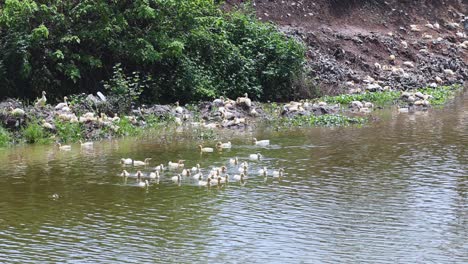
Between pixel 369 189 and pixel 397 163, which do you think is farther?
pixel 397 163

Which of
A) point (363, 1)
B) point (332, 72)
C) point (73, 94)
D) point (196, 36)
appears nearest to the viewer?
point (73, 94)

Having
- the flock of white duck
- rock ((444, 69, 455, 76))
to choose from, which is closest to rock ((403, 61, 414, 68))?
rock ((444, 69, 455, 76))

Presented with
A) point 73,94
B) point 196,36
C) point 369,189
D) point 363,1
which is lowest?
point 369,189

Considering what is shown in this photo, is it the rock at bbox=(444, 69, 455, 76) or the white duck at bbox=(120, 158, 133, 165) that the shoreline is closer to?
the white duck at bbox=(120, 158, 133, 165)

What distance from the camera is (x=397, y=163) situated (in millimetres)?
14367

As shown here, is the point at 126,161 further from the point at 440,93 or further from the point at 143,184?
the point at 440,93

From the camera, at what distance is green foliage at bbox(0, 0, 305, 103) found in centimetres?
1919

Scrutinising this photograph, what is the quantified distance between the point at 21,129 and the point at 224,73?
19.9ft

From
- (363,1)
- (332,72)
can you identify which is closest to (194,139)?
(332,72)

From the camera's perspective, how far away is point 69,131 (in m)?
16.9

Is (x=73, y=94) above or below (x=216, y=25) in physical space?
below

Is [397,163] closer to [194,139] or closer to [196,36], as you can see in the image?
[194,139]

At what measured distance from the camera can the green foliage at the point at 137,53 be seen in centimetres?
1919

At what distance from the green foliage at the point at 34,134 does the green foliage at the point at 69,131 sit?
279mm
